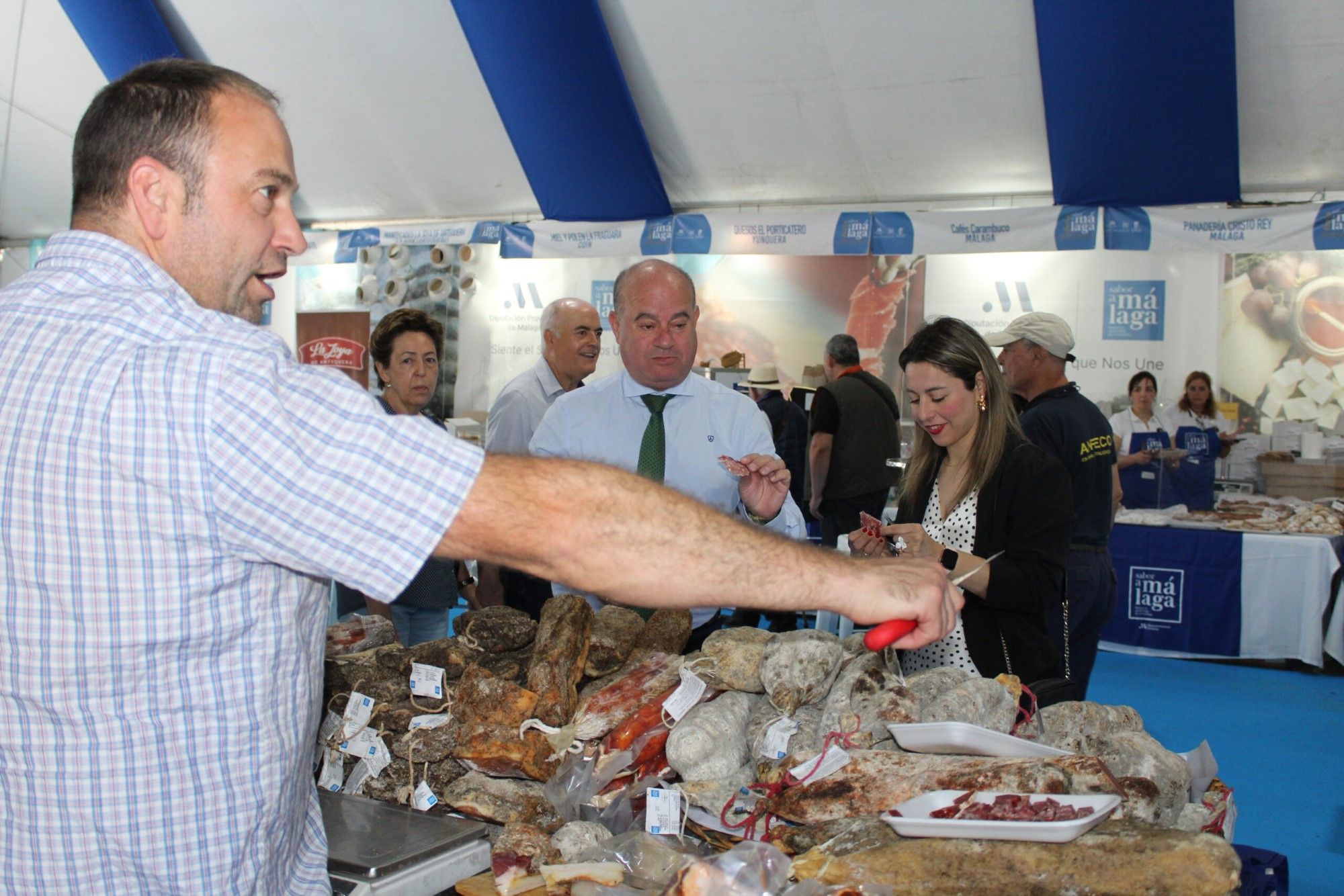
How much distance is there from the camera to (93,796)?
114 centimetres

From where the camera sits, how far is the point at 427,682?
218 centimetres

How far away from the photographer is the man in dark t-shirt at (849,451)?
6.85 m

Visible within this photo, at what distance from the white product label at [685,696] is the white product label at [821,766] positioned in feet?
1.06

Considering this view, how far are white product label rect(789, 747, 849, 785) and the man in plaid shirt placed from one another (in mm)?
572

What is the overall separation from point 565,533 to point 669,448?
2.30 m

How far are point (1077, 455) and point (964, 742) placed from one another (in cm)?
250

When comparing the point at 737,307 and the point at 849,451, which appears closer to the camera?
the point at 849,451

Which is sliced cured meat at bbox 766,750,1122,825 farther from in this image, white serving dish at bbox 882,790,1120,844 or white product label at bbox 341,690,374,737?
white product label at bbox 341,690,374,737

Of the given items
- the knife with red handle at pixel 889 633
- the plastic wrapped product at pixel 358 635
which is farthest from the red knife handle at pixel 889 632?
the plastic wrapped product at pixel 358 635

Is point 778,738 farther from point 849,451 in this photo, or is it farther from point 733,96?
point 733,96


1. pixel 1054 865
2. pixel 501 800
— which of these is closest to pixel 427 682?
pixel 501 800

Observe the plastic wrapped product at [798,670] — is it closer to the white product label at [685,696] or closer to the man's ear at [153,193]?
the white product label at [685,696]

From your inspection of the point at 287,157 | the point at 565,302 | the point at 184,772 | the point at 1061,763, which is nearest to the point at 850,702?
the point at 1061,763

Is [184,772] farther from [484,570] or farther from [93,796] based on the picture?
[484,570]
